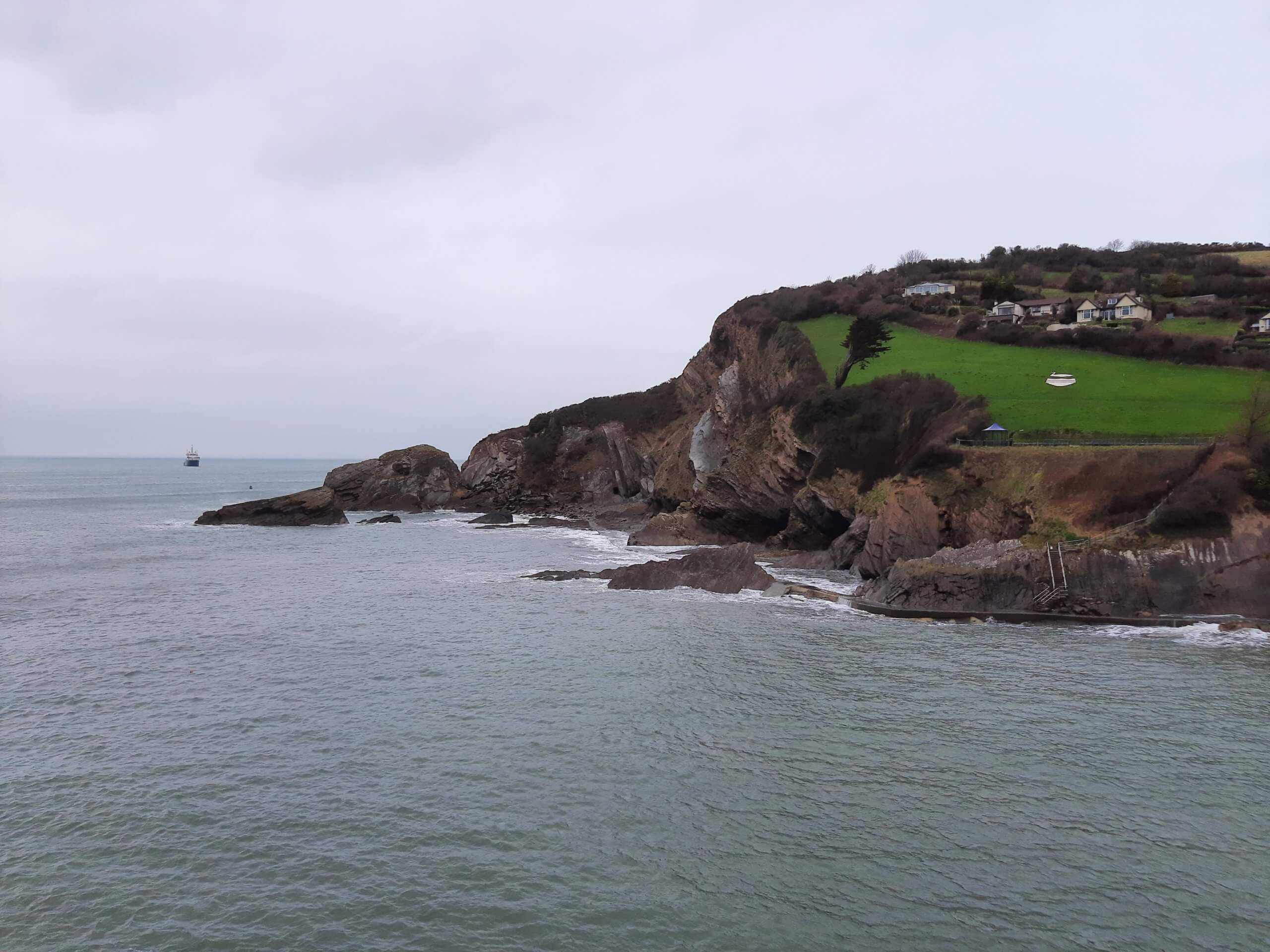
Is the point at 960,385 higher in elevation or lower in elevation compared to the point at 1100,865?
higher

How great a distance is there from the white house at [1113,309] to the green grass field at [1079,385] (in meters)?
11.5

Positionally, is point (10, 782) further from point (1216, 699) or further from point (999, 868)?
point (1216, 699)

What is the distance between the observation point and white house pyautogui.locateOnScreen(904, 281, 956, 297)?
79438 millimetres

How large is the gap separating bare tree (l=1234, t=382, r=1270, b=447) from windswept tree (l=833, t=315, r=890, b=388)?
20575 mm

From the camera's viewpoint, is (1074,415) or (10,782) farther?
(1074,415)

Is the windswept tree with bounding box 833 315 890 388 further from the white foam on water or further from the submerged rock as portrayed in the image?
the white foam on water

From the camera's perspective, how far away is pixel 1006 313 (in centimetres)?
6638

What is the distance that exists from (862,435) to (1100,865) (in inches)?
1317

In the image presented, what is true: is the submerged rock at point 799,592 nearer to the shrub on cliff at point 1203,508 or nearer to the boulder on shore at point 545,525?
the shrub on cliff at point 1203,508

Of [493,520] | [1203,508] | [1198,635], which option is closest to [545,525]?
[493,520]

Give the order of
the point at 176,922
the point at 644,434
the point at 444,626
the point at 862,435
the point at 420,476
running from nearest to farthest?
1. the point at 176,922
2. the point at 444,626
3. the point at 862,435
4. the point at 644,434
5. the point at 420,476

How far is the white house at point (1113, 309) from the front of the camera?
6012 centimetres

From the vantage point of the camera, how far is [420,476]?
93.8 metres

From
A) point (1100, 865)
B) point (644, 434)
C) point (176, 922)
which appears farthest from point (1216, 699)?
point (644, 434)
